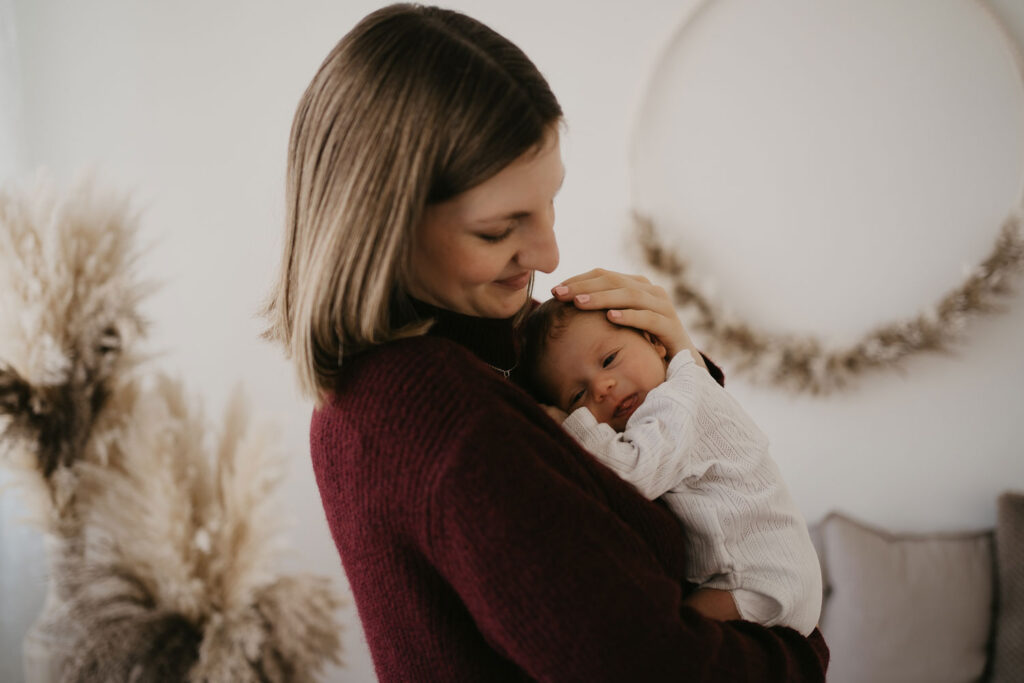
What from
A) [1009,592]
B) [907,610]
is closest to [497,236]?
[907,610]

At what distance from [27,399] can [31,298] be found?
15 centimetres

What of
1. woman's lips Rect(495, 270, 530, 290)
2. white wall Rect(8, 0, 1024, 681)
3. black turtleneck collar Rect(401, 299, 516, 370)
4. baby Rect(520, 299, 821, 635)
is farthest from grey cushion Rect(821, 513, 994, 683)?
woman's lips Rect(495, 270, 530, 290)

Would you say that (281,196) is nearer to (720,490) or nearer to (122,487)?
(122,487)

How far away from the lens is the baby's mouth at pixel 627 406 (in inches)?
44.7

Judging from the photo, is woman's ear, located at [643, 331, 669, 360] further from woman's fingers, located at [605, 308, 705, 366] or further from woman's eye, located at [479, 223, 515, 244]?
woman's eye, located at [479, 223, 515, 244]

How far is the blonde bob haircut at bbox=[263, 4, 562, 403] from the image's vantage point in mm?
752

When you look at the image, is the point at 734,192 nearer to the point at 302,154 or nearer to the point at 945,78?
the point at 945,78

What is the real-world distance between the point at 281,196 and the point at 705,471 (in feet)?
5.06

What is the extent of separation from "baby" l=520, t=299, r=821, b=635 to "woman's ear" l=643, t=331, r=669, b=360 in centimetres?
2

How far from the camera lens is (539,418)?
812 mm

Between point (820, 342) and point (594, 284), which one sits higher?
point (594, 284)

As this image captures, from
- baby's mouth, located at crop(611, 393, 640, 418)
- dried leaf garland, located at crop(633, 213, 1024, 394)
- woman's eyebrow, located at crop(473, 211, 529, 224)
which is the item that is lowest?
dried leaf garland, located at crop(633, 213, 1024, 394)

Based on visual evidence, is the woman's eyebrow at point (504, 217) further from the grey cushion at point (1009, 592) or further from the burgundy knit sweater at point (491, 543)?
the grey cushion at point (1009, 592)

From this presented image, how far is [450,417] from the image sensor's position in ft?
2.34
